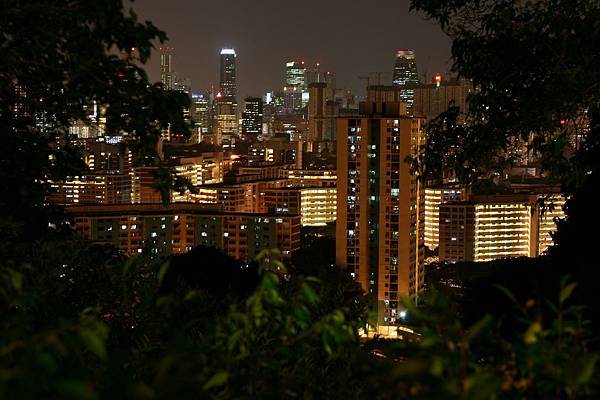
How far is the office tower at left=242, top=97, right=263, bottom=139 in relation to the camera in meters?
102

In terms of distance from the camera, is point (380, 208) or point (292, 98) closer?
point (380, 208)

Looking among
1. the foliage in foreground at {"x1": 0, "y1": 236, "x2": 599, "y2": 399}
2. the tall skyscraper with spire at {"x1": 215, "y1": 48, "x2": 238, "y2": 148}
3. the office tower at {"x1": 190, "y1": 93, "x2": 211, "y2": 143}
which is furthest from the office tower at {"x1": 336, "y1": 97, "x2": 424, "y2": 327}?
the office tower at {"x1": 190, "y1": 93, "x2": 211, "y2": 143}

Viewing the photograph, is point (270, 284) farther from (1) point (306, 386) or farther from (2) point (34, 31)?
(2) point (34, 31)

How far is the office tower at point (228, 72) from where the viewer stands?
115562 millimetres

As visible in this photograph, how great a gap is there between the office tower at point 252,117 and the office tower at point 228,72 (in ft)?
33.2

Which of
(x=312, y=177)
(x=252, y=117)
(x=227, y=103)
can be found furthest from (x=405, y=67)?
(x=227, y=103)

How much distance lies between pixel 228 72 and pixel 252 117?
53.8 feet

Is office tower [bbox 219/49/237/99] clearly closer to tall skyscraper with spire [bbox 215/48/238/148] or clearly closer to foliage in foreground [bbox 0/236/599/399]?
tall skyscraper with spire [bbox 215/48/238/148]

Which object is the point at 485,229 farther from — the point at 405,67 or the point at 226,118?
the point at 226,118

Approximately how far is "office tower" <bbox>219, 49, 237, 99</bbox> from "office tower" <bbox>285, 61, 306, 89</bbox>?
7936 mm

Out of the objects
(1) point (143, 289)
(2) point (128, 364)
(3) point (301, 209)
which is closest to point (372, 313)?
(2) point (128, 364)

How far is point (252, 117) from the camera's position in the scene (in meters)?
104

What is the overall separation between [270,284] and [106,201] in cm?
5057

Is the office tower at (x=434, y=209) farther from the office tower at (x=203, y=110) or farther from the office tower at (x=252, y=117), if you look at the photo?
the office tower at (x=252, y=117)
